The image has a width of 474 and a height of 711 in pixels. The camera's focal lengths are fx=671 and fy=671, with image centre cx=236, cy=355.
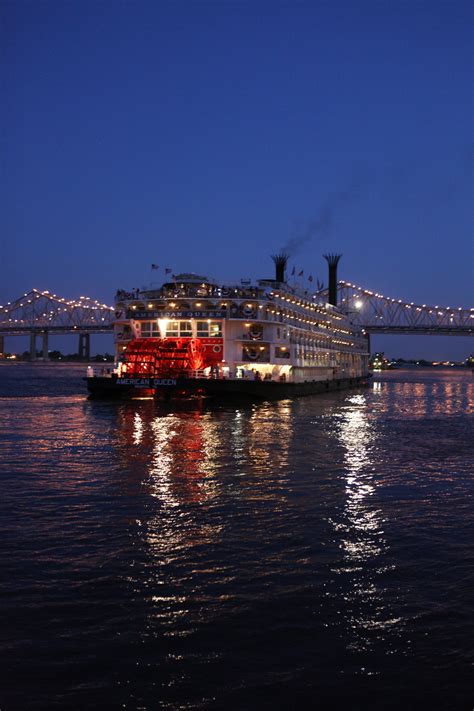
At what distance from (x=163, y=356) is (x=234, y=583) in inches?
1521

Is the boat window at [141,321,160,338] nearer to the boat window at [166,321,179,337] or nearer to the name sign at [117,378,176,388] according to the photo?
the boat window at [166,321,179,337]

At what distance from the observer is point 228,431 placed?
2920 centimetres

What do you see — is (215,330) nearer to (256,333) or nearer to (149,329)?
(256,333)

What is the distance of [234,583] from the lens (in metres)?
9.50

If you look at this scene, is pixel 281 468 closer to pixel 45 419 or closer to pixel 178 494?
pixel 178 494

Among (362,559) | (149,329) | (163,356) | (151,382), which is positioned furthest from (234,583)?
(149,329)

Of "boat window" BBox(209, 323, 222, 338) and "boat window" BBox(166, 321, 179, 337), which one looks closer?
"boat window" BBox(209, 323, 222, 338)

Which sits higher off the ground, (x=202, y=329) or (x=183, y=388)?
(x=202, y=329)

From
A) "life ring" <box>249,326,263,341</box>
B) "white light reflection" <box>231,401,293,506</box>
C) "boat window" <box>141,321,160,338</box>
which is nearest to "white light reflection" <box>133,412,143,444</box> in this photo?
"white light reflection" <box>231,401,293,506</box>

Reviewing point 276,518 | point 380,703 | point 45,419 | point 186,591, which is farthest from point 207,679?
point 45,419

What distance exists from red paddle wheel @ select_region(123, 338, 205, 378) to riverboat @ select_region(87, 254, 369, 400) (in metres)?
0.07

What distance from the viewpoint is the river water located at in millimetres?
6828

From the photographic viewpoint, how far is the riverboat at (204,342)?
45.4 metres

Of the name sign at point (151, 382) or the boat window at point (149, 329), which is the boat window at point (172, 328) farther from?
the name sign at point (151, 382)
